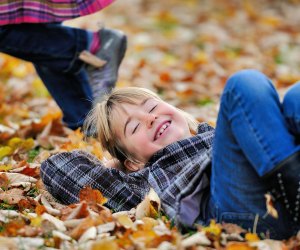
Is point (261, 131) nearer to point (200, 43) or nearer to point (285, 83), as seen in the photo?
point (285, 83)

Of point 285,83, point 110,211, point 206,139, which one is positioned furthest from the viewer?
point 285,83

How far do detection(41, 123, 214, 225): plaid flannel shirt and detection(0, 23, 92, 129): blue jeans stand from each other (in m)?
1.30

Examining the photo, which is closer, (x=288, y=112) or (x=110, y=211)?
(x=288, y=112)

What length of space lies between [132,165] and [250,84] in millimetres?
921

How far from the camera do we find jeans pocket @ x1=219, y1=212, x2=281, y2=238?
102 inches

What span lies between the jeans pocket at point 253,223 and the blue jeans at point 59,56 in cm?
199

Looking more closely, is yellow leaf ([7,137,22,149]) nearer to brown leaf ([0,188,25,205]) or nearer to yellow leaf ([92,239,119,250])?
brown leaf ([0,188,25,205])

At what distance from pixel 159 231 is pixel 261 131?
535 mm

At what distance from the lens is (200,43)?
8.30m

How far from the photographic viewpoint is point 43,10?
4.09 metres

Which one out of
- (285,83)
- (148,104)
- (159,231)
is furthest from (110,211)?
(285,83)

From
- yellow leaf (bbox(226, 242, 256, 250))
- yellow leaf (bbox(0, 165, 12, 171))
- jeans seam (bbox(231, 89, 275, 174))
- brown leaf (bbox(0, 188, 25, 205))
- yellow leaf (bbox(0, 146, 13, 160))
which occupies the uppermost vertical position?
jeans seam (bbox(231, 89, 275, 174))

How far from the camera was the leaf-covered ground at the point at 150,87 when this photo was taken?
2.55 metres

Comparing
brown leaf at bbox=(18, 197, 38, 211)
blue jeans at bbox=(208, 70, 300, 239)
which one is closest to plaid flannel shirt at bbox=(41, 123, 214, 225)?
brown leaf at bbox=(18, 197, 38, 211)
